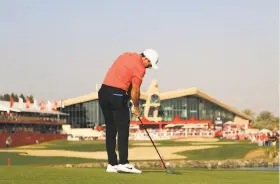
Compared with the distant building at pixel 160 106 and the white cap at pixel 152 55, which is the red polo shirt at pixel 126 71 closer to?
the white cap at pixel 152 55

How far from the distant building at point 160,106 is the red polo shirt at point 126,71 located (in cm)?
9453

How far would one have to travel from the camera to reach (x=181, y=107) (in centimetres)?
12194

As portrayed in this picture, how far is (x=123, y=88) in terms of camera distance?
463 inches

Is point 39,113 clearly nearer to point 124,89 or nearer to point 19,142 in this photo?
point 19,142

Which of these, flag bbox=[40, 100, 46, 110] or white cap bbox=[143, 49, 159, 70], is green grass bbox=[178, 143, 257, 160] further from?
flag bbox=[40, 100, 46, 110]

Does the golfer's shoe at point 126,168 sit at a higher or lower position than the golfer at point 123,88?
lower

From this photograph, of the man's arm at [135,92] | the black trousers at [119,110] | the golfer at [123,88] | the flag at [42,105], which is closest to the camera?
the man's arm at [135,92]

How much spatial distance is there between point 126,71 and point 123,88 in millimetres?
312

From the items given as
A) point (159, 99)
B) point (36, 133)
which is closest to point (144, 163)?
point (36, 133)

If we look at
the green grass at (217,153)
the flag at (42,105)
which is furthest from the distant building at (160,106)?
the green grass at (217,153)

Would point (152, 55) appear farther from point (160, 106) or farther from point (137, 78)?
point (160, 106)

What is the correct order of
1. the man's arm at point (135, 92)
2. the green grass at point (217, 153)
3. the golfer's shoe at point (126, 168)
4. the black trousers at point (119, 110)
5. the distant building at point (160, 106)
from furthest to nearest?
the distant building at point (160, 106), the green grass at point (217, 153), the golfer's shoe at point (126, 168), the black trousers at point (119, 110), the man's arm at point (135, 92)

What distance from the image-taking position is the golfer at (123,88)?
38.4 feet

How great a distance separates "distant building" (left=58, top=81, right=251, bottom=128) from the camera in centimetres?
11100
